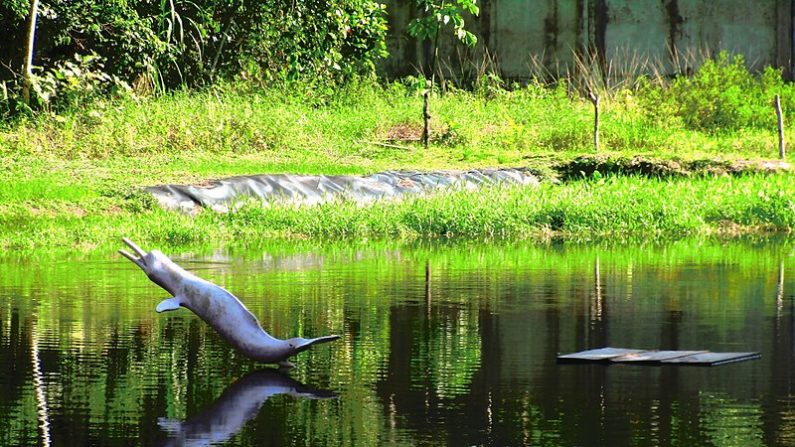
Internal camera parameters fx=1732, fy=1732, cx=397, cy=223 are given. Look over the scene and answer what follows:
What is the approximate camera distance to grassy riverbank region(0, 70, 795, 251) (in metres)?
19.7

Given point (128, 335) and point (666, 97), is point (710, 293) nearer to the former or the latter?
point (128, 335)

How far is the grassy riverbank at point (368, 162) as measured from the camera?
64.6 ft

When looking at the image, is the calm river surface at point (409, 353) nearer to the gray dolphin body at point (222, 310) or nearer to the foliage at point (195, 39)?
the gray dolphin body at point (222, 310)

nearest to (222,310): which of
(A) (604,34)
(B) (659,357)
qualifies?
(B) (659,357)

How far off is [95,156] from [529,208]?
6651 mm

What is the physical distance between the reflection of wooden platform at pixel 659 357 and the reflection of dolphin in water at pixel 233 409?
1839mm

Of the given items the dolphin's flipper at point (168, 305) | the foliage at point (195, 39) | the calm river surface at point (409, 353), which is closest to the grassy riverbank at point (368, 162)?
the foliage at point (195, 39)

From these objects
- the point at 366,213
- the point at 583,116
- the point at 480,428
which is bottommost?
the point at 480,428

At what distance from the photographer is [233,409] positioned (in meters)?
9.07

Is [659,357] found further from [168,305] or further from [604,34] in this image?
[604,34]

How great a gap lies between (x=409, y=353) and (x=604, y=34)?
2382 cm

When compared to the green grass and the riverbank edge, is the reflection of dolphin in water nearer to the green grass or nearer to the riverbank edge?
the riverbank edge

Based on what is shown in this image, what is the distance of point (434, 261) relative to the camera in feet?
56.0

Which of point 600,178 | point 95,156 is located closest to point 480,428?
point 600,178
